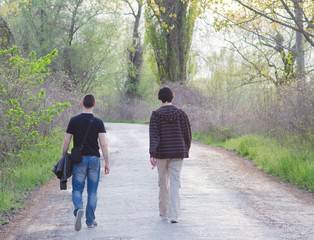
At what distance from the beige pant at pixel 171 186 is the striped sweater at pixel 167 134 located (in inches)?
5.3

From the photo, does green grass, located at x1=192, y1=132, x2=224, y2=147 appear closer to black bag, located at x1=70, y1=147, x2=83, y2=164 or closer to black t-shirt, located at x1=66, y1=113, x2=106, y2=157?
black t-shirt, located at x1=66, y1=113, x2=106, y2=157

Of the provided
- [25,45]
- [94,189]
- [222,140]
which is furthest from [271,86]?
[25,45]

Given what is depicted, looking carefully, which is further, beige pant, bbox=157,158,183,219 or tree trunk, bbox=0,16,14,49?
tree trunk, bbox=0,16,14,49

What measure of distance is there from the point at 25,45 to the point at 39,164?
16.6m

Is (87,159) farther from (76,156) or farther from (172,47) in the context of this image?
(172,47)

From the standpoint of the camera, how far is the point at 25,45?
2728 cm

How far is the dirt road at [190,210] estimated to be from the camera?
5.98 m

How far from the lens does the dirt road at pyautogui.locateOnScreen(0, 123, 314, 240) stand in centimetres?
598

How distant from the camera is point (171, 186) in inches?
262

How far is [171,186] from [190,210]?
916 millimetres

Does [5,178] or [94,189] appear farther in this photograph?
[5,178]

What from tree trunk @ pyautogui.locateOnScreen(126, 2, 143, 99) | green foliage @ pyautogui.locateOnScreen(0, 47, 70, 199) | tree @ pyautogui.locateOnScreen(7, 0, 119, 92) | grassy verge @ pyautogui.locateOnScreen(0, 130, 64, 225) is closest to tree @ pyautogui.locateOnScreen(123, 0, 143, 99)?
tree trunk @ pyautogui.locateOnScreen(126, 2, 143, 99)

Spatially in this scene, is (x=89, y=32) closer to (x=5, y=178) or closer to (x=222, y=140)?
(x=222, y=140)

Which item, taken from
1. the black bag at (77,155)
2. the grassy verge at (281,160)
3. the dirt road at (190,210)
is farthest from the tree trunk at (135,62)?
the black bag at (77,155)
